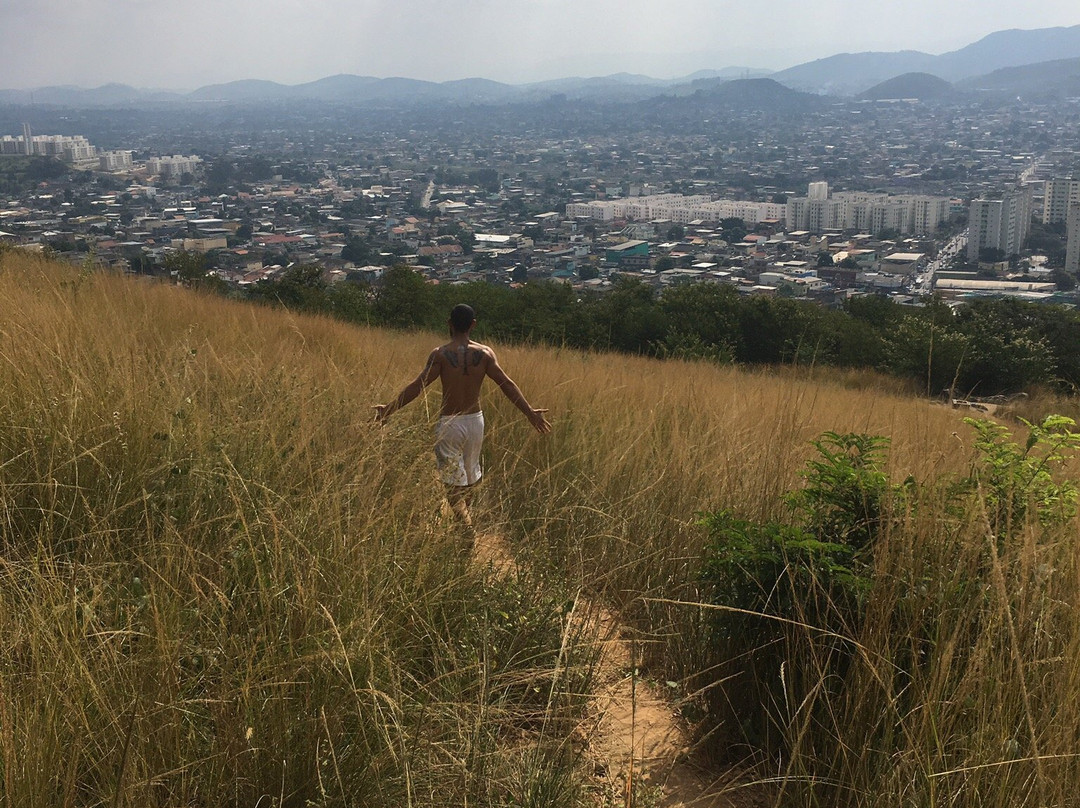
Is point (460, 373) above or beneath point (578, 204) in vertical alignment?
above

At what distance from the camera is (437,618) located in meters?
3.00

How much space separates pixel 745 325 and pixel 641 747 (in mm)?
26025

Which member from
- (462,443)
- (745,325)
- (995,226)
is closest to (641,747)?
(462,443)

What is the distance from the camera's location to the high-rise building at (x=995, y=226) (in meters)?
67.2

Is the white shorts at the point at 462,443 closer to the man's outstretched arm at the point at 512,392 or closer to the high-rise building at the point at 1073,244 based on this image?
the man's outstretched arm at the point at 512,392

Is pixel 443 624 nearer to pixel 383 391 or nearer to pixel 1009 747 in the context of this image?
pixel 1009 747

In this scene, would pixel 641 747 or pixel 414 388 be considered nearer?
pixel 641 747

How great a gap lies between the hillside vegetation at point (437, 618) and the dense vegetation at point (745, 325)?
617 inches

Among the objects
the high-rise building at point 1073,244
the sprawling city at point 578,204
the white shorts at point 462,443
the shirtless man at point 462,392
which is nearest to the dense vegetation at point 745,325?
the sprawling city at point 578,204

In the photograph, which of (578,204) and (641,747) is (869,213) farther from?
(641,747)

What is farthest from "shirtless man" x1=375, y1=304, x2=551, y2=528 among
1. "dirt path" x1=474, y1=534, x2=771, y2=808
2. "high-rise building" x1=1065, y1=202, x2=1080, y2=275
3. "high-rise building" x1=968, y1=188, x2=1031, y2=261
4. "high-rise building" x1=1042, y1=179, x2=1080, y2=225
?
"high-rise building" x1=1042, y1=179, x2=1080, y2=225

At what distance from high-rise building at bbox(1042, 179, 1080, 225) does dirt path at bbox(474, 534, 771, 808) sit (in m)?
84.8

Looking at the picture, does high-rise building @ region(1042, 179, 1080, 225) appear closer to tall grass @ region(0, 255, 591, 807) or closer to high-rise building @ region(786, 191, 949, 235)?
high-rise building @ region(786, 191, 949, 235)

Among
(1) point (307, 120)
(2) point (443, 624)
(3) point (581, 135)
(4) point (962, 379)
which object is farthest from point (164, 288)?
(1) point (307, 120)
